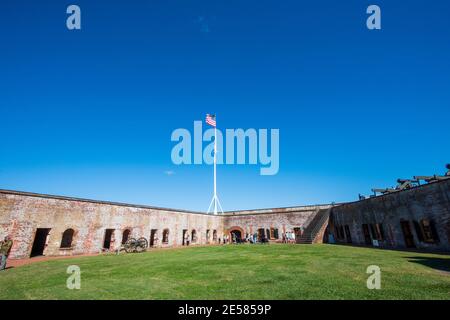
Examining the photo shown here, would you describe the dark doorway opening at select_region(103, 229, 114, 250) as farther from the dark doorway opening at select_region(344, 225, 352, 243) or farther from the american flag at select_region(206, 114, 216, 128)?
the dark doorway opening at select_region(344, 225, 352, 243)

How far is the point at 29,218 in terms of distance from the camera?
44.2ft

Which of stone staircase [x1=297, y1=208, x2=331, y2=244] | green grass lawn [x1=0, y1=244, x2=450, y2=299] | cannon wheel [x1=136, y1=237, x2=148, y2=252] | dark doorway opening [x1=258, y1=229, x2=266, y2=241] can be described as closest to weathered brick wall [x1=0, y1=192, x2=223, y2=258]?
cannon wheel [x1=136, y1=237, x2=148, y2=252]

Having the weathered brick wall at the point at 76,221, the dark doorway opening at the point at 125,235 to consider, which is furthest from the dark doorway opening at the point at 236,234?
the dark doorway opening at the point at 125,235

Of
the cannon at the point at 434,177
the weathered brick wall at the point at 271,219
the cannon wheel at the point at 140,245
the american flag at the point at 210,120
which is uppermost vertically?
the american flag at the point at 210,120

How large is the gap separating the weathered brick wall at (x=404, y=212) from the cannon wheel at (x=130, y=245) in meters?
18.3

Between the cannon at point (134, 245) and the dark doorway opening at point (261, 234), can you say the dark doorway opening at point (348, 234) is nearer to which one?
the dark doorway opening at point (261, 234)

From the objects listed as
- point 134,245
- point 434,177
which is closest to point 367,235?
point 434,177

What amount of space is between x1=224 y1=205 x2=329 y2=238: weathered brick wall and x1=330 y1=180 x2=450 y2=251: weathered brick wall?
234 inches

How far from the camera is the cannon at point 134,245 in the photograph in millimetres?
17419

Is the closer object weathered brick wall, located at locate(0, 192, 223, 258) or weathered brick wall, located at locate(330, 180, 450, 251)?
weathered brick wall, located at locate(330, 180, 450, 251)

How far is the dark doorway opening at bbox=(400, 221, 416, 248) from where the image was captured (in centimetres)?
1338

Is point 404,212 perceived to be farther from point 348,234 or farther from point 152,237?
point 152,237
